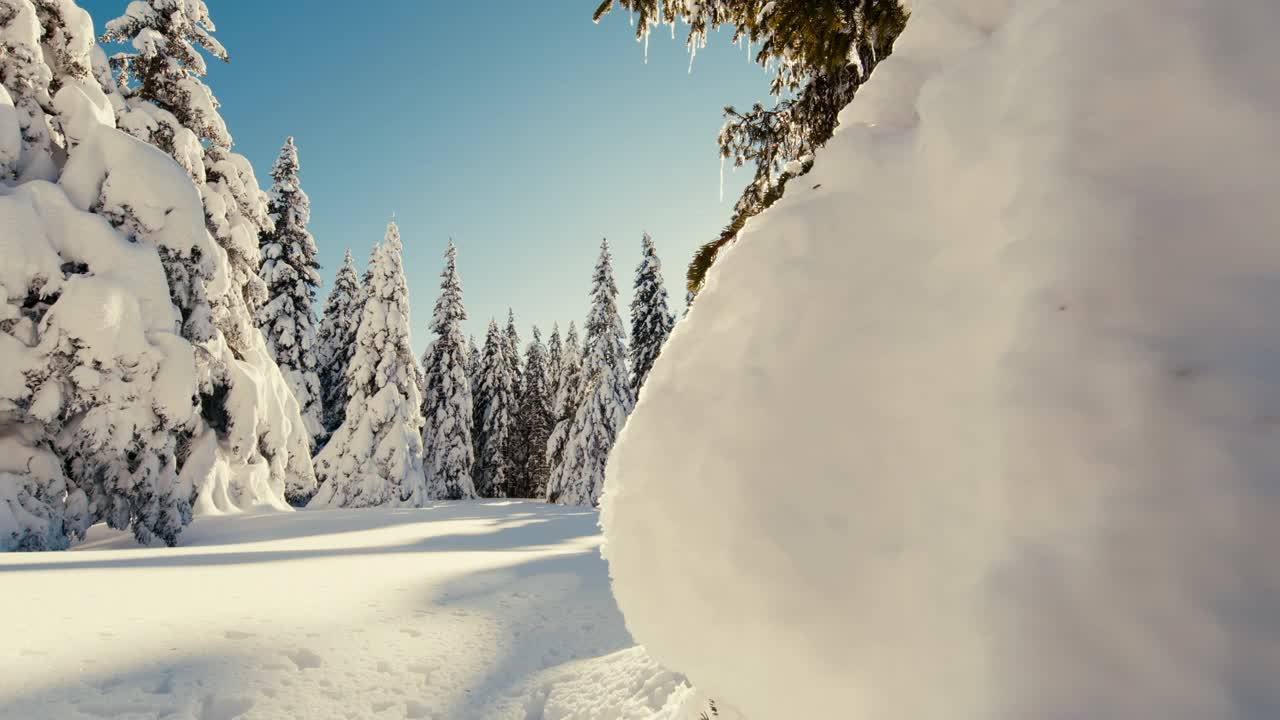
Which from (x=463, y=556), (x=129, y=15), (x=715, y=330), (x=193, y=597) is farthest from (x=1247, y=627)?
(x=129, y=15)

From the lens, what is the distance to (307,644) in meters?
3.37

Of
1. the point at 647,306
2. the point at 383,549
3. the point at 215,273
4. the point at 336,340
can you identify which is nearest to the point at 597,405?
the point at 647,306

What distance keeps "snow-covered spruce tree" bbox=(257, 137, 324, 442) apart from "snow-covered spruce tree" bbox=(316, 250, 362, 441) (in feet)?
19.8

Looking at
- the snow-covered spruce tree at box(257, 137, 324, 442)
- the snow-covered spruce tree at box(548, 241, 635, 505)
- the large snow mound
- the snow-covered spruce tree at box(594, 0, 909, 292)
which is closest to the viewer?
the large snow mound

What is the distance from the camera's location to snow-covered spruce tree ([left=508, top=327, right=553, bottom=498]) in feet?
132

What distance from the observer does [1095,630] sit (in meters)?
0.78

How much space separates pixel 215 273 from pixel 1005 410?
12840mm

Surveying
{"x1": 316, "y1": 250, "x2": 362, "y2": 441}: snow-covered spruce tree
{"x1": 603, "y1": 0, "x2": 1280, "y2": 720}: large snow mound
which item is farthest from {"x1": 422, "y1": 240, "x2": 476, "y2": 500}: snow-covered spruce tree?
{"x1": 603, "y1": 0, "x2": 1280, "y2": 720}: large snow mound

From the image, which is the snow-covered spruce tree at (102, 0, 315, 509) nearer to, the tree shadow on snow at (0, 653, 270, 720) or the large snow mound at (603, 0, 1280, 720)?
the tree shadow on snow at (0, 653, 270, 720)

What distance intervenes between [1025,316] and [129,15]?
17206mm

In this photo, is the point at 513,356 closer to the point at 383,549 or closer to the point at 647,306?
the point at 647,306

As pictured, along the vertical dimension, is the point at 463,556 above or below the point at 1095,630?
below

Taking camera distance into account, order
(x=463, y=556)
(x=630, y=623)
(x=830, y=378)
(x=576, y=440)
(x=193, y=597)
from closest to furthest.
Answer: (x=830, y=378) < (x=630, y=623) < (x=193, y=597) < (x=463, y=556) < (x=576, y=440)

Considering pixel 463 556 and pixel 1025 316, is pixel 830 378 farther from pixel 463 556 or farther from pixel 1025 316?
pixel 463 556
